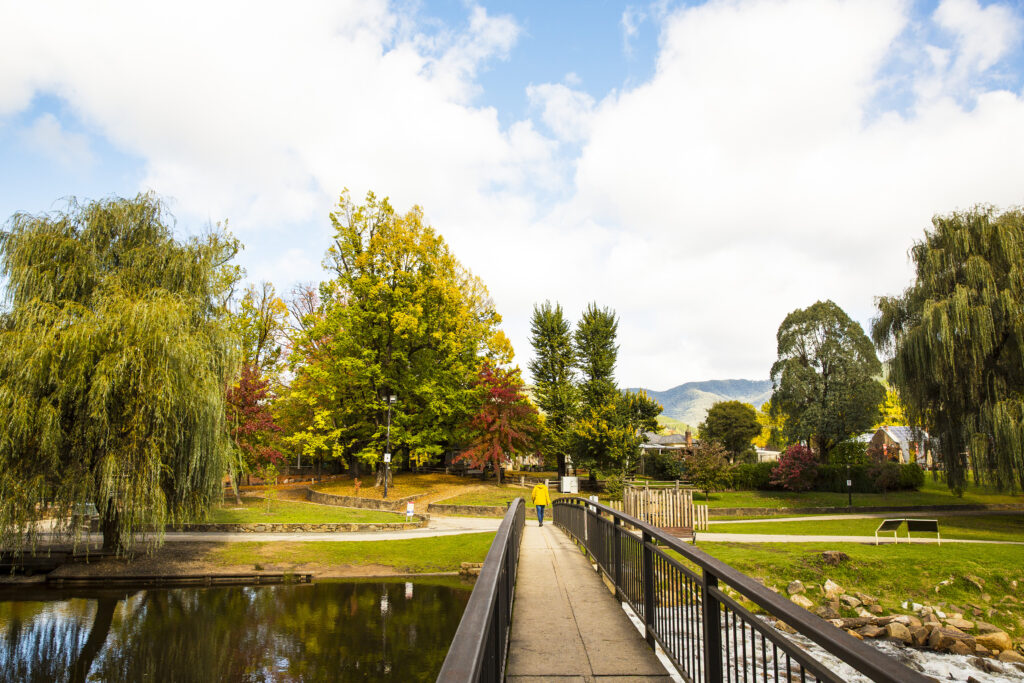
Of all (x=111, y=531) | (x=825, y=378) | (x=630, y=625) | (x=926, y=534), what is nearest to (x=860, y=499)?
(x=825, y=378)

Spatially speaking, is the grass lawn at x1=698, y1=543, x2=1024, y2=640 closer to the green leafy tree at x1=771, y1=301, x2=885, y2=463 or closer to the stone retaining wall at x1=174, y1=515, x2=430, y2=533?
the stone retaining wall at x1=174, y1=515, x2=430, y2=533

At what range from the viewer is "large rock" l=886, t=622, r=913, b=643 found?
42.5 ft

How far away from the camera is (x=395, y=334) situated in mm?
33219

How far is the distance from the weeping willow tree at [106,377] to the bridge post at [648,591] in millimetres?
13626

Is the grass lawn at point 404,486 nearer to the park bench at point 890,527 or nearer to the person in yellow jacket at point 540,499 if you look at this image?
the person in yellow jacket at point 540,499

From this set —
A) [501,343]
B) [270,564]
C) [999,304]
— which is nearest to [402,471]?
[501,343]

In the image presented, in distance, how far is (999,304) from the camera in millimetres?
21484

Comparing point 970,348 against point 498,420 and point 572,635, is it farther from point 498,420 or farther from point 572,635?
point 572,635

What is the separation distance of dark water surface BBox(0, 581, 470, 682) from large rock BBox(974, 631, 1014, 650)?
11.6 metres

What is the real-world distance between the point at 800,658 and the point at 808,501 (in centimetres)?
3609

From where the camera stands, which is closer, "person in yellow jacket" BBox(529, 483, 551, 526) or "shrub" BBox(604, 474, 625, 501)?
"person in yellow jacket" BBox(529, 483, 551, 526)

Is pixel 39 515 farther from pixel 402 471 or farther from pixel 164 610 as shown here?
pixel 402 471

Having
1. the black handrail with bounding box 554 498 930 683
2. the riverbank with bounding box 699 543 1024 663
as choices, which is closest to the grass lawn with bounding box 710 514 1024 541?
the riverbank with bounding box 699 543 1024 663

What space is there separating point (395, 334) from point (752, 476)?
26.0m
